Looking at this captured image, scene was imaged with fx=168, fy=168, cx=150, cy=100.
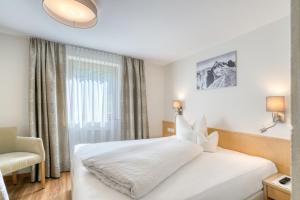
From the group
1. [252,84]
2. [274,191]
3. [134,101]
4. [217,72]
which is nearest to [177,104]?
[134,101]

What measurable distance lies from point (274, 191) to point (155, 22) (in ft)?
7.52

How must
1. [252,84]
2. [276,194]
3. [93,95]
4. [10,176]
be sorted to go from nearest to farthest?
1. [276,194]
2. [252,84]
3. [10,176]
4. [93,95]

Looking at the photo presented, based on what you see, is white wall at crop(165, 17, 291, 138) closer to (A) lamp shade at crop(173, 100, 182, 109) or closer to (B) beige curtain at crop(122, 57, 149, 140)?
(A) lamp shade at crop(173, 100, 182, 109)

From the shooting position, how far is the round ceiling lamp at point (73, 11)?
157 cm

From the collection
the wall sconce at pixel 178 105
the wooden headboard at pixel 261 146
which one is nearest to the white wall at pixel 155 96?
the wall sconce at pixel 178 105

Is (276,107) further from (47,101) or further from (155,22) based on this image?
(47,101)

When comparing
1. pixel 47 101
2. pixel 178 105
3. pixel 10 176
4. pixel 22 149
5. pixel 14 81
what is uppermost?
pixel 14 81

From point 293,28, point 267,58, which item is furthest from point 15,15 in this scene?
point 267,58

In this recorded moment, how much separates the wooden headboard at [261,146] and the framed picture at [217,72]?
78 centimetres

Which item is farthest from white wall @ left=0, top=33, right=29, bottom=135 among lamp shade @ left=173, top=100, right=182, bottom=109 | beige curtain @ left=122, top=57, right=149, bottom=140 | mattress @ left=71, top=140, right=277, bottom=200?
lamp shade @ left=173, top=100, right=182, bottom=109

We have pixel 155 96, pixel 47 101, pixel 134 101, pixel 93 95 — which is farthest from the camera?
pixel 155 96

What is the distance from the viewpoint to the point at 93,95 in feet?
10.9

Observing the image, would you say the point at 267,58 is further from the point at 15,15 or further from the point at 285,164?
the point at 15,15

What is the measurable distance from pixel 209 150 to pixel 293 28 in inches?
87.0
